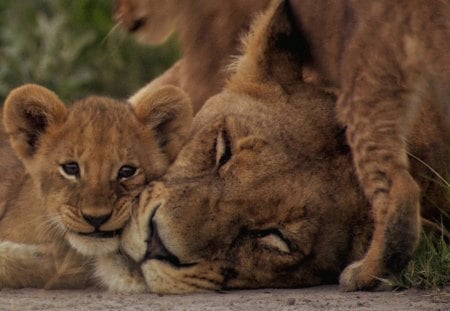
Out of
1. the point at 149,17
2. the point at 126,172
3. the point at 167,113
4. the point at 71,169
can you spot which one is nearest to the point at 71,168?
the point at 71,169

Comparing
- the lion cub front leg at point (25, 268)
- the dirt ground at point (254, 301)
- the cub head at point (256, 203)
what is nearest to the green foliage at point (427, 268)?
the dirt ground at point (254, 301)

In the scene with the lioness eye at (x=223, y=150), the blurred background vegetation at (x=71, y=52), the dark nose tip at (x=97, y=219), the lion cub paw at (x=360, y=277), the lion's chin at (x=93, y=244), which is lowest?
the lion cub paw at (x=360, y=277)

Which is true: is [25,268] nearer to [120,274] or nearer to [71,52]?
[120,274]

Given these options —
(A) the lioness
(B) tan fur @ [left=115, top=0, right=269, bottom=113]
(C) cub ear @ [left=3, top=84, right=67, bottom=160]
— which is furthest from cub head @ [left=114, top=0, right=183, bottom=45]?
(C) cub ear @ [left=3, top=84, right=67, bottom=160]

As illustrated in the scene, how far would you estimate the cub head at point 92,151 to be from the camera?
3637 millimetres

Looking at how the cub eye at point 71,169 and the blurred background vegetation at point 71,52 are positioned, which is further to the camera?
the blurred background vegetation at point 71,52

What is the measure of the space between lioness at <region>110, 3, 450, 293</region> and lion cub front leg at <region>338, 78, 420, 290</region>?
0.02 meters

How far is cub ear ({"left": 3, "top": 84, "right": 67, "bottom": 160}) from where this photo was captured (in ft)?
12.9

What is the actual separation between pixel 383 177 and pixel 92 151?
824mm

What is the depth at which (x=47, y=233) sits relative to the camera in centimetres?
389

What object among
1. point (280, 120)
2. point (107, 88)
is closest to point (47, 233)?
point (280, 120)

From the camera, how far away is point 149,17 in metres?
4.55

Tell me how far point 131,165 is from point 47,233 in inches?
13.6

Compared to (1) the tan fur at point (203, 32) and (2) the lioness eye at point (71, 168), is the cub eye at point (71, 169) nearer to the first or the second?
(2) the lioness eye at point (71, 168)
